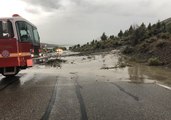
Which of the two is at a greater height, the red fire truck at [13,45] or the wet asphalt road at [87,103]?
the red fire truck at [13,45]

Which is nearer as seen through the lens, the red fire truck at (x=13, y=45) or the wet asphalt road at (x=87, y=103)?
the wet asphalt road at (x=87, y=103)

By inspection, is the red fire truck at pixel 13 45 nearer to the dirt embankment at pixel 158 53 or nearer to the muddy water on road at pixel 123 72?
the muddy water on road at pixel 123 72

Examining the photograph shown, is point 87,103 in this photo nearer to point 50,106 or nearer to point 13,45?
point 50,106

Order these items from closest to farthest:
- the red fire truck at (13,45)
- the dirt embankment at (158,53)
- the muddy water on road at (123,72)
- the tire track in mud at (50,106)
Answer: the tire track in mud at (50,106), the red fire truck at (13,45), the muddy water on road at (123,72), the dirt embankment at (158,53)

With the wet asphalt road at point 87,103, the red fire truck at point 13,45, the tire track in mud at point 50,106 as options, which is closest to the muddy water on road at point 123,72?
the wet asphalt road at point 87,103

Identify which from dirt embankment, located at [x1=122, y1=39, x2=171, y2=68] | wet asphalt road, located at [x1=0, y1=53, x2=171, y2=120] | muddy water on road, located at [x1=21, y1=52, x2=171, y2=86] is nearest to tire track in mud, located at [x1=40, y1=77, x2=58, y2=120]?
wet asphalt road, located at [x1=0, y1=53, x2=171, y2=120]

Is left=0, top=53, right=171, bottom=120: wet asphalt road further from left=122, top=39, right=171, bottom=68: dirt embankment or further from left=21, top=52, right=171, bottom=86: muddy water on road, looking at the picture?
left=122, top=39, right=171, bottom=68: dirt embankment

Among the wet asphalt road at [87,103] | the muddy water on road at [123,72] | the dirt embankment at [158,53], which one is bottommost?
the muddy water on road at [123,72]

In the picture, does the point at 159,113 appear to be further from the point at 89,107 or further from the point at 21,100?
the point at 21,100

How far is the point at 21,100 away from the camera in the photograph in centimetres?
849

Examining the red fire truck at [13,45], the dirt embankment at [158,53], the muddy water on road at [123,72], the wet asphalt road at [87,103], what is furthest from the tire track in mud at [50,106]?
the dirt embankment at [158,53]

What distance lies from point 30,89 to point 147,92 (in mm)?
4215

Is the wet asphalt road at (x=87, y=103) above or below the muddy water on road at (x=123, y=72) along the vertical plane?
above

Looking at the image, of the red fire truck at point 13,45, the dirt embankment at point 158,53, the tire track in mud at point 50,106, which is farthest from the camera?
the dirt embankment at point 158,53
